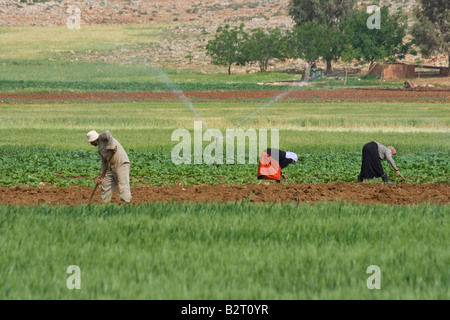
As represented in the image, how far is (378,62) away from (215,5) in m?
90.5

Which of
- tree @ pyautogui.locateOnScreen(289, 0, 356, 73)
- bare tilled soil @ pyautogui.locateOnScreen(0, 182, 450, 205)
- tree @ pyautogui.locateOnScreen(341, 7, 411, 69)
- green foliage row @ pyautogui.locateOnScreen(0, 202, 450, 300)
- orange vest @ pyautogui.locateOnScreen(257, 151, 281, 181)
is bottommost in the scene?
bare tilled soil @ pyautogui.locateOnScreen(0, 182, 450, 205)

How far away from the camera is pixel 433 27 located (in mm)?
86438

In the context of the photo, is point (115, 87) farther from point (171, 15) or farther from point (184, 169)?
point (171, 15)

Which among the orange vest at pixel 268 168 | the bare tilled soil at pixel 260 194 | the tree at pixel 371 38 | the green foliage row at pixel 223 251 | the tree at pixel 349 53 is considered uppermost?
the tree at pixel 371 38

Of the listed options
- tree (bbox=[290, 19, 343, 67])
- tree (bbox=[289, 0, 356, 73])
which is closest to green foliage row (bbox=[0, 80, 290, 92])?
tree (bbox=[290, 19, 343, 67])

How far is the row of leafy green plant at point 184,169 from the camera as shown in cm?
1861

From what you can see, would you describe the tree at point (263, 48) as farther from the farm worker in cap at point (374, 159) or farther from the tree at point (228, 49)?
the farm worker in cap at point (374, 159)

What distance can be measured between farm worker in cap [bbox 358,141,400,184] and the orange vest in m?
2.27

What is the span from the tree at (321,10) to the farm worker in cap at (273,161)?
86787mm

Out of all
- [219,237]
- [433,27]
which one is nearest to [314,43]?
[433,27]

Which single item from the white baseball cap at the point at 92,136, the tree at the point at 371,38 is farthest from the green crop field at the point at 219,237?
the tree at the point at 371,38

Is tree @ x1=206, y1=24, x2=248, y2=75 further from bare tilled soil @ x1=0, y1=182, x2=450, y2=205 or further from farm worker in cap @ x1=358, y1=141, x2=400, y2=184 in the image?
bare tilled soil @ x1=0, y1=182, x2=450, y2=205

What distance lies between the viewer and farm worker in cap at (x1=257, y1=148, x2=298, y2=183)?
1631 centimetres

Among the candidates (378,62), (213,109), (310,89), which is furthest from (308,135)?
(378,62)
